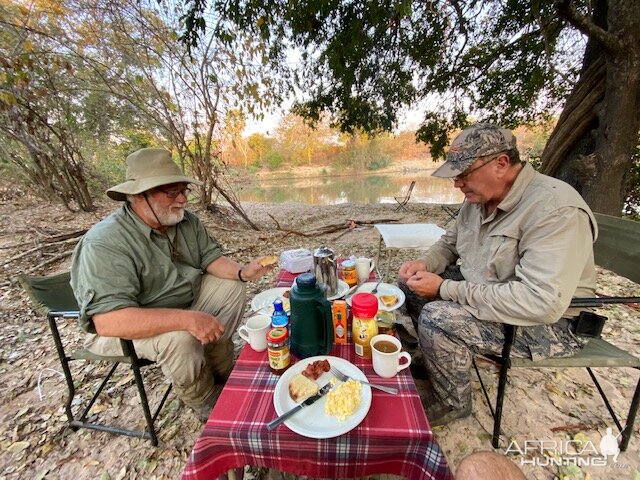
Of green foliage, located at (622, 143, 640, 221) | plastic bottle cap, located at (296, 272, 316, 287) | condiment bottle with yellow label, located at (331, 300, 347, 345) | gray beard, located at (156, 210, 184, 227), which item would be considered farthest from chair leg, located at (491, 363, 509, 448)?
green foliage, located at (622, 143, 640, 221)

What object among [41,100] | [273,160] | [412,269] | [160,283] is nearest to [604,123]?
[412,269]

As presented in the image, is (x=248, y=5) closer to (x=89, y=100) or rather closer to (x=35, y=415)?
(x=35, y=415)

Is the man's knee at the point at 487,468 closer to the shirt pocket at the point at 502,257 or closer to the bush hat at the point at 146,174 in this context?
the shirt pocket at the point at 502,257

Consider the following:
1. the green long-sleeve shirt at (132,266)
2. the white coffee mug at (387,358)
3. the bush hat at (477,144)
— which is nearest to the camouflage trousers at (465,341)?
the white coffee mug at (387,358)

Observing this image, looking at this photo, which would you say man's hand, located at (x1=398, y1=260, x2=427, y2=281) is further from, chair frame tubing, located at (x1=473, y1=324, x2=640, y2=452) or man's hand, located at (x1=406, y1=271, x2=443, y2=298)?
chair frame tubing, located at (x1=473, y1=324, x2=640, y2=452)

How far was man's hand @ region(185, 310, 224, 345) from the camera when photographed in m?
1.41

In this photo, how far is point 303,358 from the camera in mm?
1162

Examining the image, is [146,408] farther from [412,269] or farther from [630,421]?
[630,421]

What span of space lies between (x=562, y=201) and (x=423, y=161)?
34355 mm

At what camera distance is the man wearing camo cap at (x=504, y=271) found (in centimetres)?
119

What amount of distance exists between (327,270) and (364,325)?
47 centimetres

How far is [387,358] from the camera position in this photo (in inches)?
39.7

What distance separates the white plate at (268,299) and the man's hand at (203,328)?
0.70 ft

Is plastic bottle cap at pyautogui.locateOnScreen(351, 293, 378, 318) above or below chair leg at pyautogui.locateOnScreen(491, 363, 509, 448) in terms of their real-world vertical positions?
above
